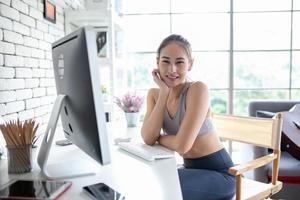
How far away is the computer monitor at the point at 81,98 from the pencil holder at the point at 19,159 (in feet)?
0.20

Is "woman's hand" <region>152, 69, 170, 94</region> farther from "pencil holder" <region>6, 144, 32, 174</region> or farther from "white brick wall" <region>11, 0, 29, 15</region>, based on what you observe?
"white brick wall" <region>11, 0, 29, 15</region>

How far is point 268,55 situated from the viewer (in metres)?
4.09

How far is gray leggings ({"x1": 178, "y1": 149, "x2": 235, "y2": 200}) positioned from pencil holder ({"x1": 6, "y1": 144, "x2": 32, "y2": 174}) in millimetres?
606

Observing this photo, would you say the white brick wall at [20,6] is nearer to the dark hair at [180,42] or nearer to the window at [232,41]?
the dark hair at [180,42]

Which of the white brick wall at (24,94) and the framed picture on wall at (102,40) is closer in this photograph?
the white brick wall at (24,94)

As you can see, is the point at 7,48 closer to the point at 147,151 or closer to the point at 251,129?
the point at 147,151

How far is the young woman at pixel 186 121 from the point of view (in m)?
1.34

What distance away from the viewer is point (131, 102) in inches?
75.6

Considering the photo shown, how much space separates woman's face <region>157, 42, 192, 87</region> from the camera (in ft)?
4.82

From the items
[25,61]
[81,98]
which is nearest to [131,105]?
[25,61]

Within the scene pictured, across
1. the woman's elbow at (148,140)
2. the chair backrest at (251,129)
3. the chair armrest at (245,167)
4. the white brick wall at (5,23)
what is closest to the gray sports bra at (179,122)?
the woman's elbow at (148,140)

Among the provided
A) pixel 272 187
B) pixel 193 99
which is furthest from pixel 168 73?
pixel 272 187

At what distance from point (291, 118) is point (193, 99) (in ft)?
5.32

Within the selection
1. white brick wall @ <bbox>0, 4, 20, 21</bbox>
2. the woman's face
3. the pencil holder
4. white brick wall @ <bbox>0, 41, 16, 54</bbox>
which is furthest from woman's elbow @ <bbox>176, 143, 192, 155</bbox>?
white brick wall @ <bbox>0, 4, 20, 21</bbox>
